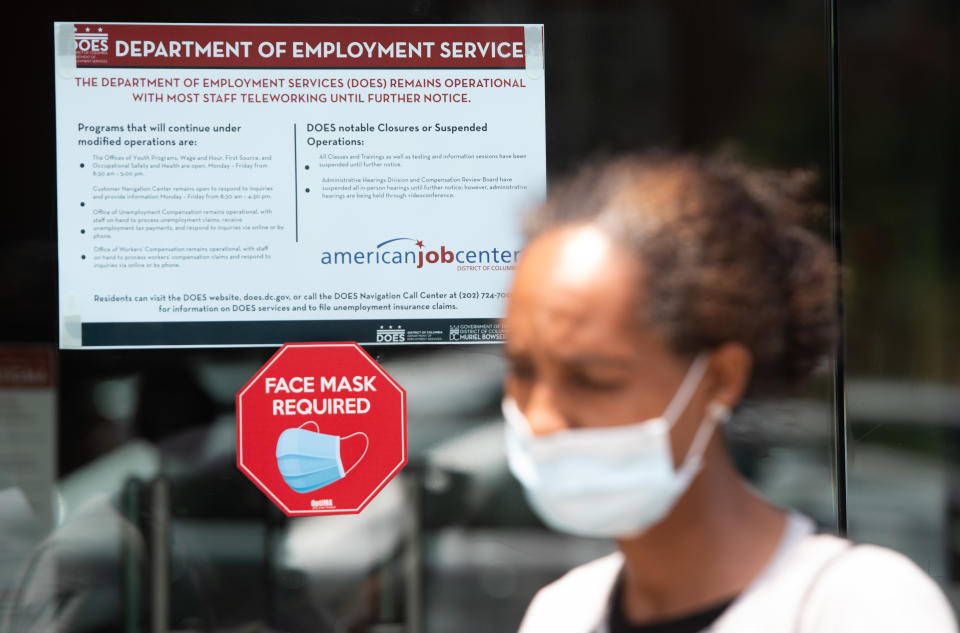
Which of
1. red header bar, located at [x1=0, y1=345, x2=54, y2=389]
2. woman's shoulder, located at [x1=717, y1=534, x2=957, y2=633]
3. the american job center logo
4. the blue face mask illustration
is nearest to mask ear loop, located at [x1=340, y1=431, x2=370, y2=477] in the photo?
the blue face mask illustration

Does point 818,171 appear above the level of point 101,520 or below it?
above

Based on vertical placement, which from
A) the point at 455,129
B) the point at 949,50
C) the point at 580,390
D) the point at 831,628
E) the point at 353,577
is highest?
the point at 949,50

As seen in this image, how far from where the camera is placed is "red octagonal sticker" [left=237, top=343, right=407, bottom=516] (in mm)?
3279

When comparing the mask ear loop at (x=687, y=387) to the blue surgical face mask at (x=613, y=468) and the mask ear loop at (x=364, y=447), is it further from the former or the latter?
the mask ear loop at (x=364, y=447)

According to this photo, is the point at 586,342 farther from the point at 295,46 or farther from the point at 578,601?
the point at 295,46

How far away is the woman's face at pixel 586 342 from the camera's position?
42.3 inches

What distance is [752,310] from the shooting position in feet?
3.62

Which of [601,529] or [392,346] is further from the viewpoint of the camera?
[392,346]

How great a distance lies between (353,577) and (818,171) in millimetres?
1802

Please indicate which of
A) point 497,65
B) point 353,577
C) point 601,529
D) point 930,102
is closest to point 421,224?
point 497,65

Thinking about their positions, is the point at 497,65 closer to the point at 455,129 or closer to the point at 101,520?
the point at 455,129

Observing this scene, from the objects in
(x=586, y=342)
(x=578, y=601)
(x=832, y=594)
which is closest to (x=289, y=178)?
(x=578, y=601)

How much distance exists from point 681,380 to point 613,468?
11cm

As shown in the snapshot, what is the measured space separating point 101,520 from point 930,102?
2720 mm
